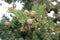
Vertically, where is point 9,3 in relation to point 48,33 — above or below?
above

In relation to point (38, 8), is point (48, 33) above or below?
below

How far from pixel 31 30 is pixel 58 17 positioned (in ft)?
1.85

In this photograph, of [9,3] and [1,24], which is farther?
[9,3]

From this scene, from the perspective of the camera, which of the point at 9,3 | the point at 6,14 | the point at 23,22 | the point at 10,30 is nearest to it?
the point at 23,22

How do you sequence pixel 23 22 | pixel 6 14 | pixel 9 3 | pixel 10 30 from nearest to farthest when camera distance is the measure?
pixel 23 22 < pixel 10 30 < pixel 6 14 < pixel 9 3

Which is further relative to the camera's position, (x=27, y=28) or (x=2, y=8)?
(x=2, y=8)

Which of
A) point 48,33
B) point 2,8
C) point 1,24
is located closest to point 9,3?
point 2,8

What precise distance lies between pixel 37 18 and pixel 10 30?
0.33 metres

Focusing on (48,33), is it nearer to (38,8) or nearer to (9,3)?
(38,8)

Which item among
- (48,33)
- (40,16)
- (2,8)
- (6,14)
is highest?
(2,8)

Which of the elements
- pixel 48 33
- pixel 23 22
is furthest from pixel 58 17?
pixel 23 22

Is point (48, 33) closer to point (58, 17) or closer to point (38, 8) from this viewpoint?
point (38, 8)

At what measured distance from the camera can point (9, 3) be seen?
2799 mm

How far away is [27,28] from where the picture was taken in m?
2.14
